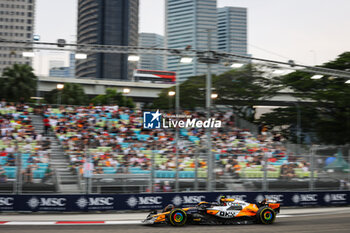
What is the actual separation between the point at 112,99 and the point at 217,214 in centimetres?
4646

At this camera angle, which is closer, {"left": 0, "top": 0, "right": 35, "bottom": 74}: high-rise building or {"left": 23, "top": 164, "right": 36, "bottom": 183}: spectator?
{"left": 23, "top": 164, "right": 36, "bottom": 183}: spectator

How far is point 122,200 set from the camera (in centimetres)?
1529

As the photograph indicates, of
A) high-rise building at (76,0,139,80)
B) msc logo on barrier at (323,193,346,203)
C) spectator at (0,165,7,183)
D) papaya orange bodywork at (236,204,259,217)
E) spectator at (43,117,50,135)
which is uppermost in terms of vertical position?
high-rise building at (76,0,139,80)

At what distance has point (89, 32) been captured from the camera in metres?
158

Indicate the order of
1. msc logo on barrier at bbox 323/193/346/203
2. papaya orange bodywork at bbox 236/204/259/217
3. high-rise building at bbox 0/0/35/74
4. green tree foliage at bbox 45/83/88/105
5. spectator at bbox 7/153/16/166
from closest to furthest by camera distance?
1. papaya orange bodywork at bbox 236/204/259/217
2. spectator at bbox 7/153/16/166
3. msc logo on barrier at bbox 323/193/346/203
4. green tree foliage at bbox 45/83/88/105
5. high-rise building at bbox 0/0/35/74

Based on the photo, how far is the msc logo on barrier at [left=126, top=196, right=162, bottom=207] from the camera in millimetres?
15383

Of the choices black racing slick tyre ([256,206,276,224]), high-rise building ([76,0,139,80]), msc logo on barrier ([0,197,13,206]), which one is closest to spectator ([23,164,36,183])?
msc logo on barrier ([0,197,13,206])

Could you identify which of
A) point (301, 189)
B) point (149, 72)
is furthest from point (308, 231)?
point (149, 72)

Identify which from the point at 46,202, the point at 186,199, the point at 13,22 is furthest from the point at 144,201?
the point at 13,22

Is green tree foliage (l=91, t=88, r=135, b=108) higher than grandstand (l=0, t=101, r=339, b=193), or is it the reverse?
green tree foliage (l=91, t=88, r=135, b=108)

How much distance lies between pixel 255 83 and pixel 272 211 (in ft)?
93.5

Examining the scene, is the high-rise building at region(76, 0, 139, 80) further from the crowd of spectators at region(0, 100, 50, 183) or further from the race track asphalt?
the race track asphalt

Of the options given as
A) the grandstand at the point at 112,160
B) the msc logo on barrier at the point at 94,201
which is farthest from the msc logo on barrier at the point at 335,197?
the msc logo on barrier at the point at 94,201

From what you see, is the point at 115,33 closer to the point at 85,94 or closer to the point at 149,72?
the point at 149,72
